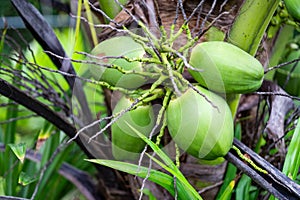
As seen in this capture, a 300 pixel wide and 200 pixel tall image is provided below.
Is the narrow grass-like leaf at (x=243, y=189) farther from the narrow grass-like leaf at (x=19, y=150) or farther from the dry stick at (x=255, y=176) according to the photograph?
the narrow grass-like leaf at (x=19, y=150)

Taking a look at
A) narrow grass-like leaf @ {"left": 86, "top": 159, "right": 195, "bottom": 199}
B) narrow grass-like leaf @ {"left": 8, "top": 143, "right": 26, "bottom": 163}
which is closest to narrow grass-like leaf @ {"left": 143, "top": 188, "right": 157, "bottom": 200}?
narrow grass-like leaf @ {"left": 86, "top": 159, "right": 195, "bottom": 199}

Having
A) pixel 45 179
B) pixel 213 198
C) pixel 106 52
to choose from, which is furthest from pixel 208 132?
pixel 45 179

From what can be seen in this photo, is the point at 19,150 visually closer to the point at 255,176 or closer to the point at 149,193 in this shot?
the point at 149,193

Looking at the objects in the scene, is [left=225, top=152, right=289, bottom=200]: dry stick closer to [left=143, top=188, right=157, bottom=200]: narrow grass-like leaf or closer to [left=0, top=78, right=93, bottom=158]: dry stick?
[left=143, top=188, right=157, bottom=200]: narrow grass-like leaf

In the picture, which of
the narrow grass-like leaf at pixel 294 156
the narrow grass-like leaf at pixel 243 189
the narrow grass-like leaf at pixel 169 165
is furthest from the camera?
the narrow grass-like leaf at pixel 243 189

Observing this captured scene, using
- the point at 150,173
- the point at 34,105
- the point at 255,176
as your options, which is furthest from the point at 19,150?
the point at 255,176

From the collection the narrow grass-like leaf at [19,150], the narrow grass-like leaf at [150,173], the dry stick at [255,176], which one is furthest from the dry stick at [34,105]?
the dry stick at [255,176]

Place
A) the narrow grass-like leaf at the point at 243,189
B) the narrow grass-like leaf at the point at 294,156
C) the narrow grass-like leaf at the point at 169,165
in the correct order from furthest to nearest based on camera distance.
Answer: the narrow grass-like leaf at the point at 243,189 < the narrow grass-like leaf at the point at 294,156 < the narrow grass-like leaf at the point at 169,165

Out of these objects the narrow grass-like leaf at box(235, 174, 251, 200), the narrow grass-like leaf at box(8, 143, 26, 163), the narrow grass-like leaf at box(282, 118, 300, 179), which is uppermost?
the narrow grass-like leaf at box(8, 143, 26, 163)

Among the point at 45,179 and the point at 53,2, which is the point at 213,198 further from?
the point at 53,2

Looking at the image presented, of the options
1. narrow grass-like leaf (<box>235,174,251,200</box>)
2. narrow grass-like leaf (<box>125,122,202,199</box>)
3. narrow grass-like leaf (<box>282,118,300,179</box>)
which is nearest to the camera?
narrow grass-like leaf (<box>125,122,202,199</box>)

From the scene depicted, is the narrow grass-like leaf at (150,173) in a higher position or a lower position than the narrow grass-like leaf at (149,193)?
higher
